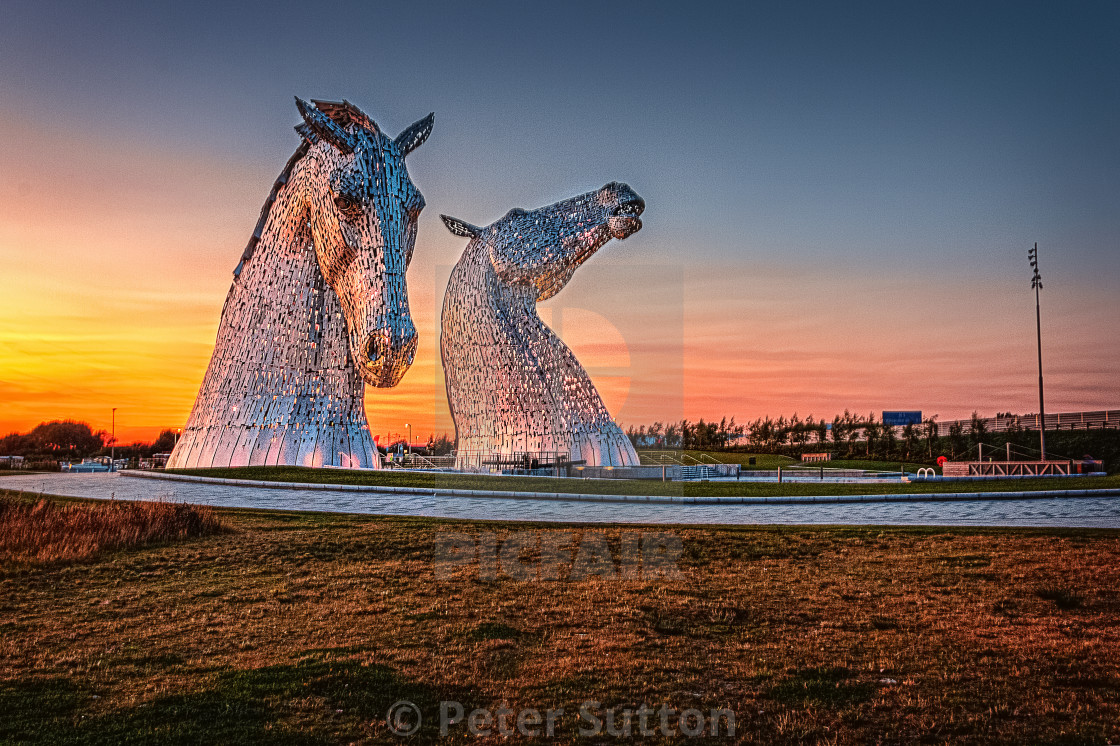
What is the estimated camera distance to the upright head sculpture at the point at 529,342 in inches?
858

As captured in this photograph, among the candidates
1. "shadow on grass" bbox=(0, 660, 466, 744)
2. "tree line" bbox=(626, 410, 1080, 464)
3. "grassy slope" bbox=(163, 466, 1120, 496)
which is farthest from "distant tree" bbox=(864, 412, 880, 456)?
"shadow on grass" bbox=(0, 660, 466, 744)

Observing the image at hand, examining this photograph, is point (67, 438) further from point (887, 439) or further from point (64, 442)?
point (887, 439)

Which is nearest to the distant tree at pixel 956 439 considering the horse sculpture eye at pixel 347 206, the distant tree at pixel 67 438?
the horse sculpture eye at pixel 347 206

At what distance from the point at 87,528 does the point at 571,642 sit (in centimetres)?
666

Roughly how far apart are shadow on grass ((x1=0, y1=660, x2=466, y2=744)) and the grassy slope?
1075 cm

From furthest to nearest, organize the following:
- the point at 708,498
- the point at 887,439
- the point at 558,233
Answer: the point at 887,439 < the point at 558,233 < the point at 708,498

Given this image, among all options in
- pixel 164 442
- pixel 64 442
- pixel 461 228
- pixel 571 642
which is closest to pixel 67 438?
pixel 64 442

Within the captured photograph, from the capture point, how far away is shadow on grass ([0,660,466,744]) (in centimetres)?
373

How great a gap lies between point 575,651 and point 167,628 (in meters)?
2.94

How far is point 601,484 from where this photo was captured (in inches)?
671

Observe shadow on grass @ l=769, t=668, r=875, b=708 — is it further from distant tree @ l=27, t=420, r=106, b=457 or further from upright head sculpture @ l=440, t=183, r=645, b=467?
distant tree @ l=27, t=420, r=106, b=457

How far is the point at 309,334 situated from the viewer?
15852mm

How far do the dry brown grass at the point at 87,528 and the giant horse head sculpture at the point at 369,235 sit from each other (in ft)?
9.86

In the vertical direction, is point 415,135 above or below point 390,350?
above
